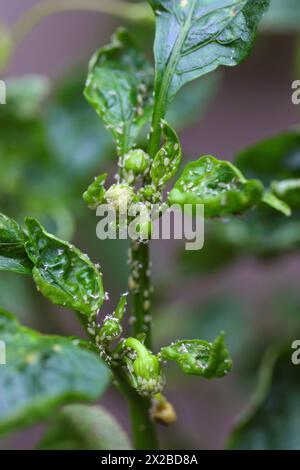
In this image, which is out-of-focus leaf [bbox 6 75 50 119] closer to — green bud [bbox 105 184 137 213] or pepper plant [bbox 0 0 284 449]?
pepper plant [bbox 0 0 284 449]

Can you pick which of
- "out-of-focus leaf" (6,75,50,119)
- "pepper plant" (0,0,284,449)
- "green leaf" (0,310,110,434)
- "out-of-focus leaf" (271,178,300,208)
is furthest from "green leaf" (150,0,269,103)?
"out-of-focus leaf" (6,75,50,119)

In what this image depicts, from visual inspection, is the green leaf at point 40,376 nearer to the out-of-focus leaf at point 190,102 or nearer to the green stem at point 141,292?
the green stem at point 141,292

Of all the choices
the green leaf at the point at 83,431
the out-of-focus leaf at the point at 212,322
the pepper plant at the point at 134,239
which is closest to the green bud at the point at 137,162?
the pepper plant at the point at 134,239

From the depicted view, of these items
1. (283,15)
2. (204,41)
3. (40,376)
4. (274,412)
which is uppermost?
(283,15)

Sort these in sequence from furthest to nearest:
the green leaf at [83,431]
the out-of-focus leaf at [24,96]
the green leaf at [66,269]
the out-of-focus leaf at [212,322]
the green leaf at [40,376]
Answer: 1. the out-of-focus leaf at [212,322]
2. the out-of-focus leaf at [24,96]
3. the green leaf at [83,431]
4. the green leaf at [66,269]
5. the green leaf at [40,376]

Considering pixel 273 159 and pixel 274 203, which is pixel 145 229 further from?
pixel 273 159

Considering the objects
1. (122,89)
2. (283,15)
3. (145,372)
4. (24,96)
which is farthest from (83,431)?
(283,15)
